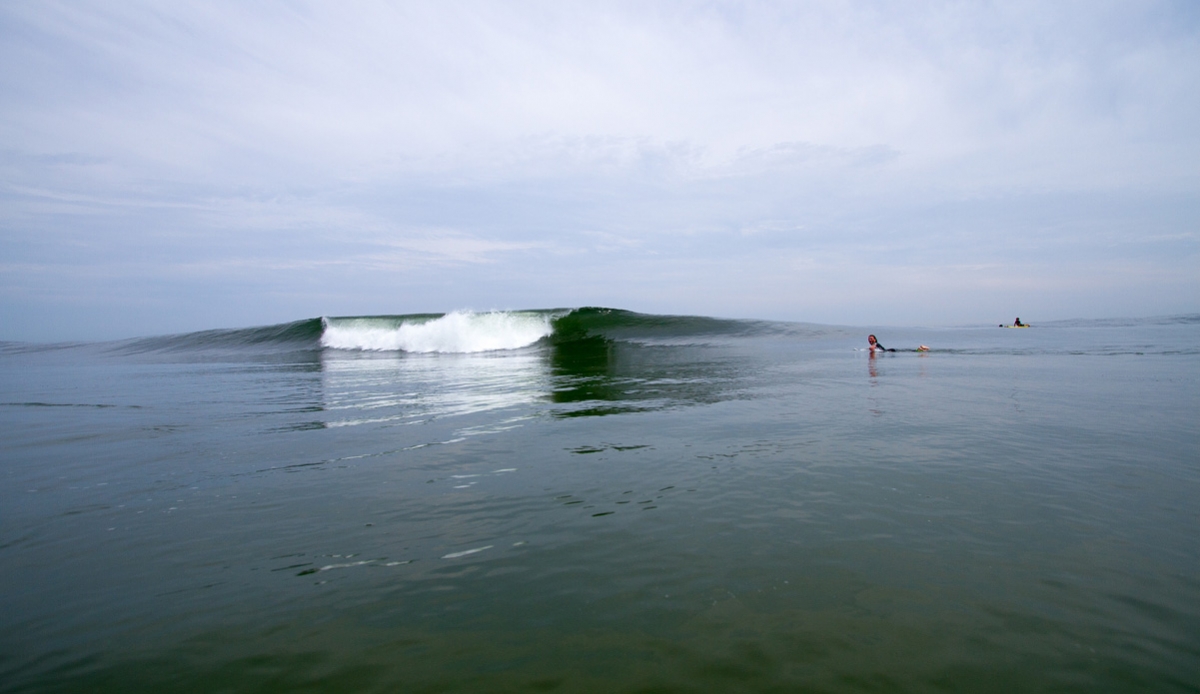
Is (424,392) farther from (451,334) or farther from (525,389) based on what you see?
(451,334)

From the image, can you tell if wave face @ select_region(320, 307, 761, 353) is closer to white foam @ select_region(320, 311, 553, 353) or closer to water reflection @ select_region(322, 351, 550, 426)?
white foam @ select_region(320, 311, 553, 353)

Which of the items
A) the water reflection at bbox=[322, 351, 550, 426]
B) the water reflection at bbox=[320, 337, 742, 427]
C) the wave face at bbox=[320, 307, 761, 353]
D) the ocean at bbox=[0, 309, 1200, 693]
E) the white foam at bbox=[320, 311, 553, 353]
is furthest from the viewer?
the wave face at bbox=[320, 307, 761, 353]

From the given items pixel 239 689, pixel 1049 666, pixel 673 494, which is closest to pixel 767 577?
pixel 1049 666

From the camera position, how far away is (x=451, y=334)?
30.8 m

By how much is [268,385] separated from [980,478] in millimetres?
14285

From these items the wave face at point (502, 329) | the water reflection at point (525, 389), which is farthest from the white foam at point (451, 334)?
the water reflection at point (525, 389)

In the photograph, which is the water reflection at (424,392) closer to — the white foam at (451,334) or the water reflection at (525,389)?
the water reflection at (525,389)

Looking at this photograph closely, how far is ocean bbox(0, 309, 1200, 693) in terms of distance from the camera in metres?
2.50

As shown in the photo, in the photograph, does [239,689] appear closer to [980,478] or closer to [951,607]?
[951,607]

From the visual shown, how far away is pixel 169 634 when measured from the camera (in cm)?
285

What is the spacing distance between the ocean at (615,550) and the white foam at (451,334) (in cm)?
2158

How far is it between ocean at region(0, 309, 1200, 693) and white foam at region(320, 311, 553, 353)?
2158 centimetres

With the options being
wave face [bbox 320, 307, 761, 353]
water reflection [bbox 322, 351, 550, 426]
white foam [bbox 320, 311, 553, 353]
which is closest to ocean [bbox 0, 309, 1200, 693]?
water reflection [bbox 322, 351, 550, 426]

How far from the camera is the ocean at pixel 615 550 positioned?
8.21ft
